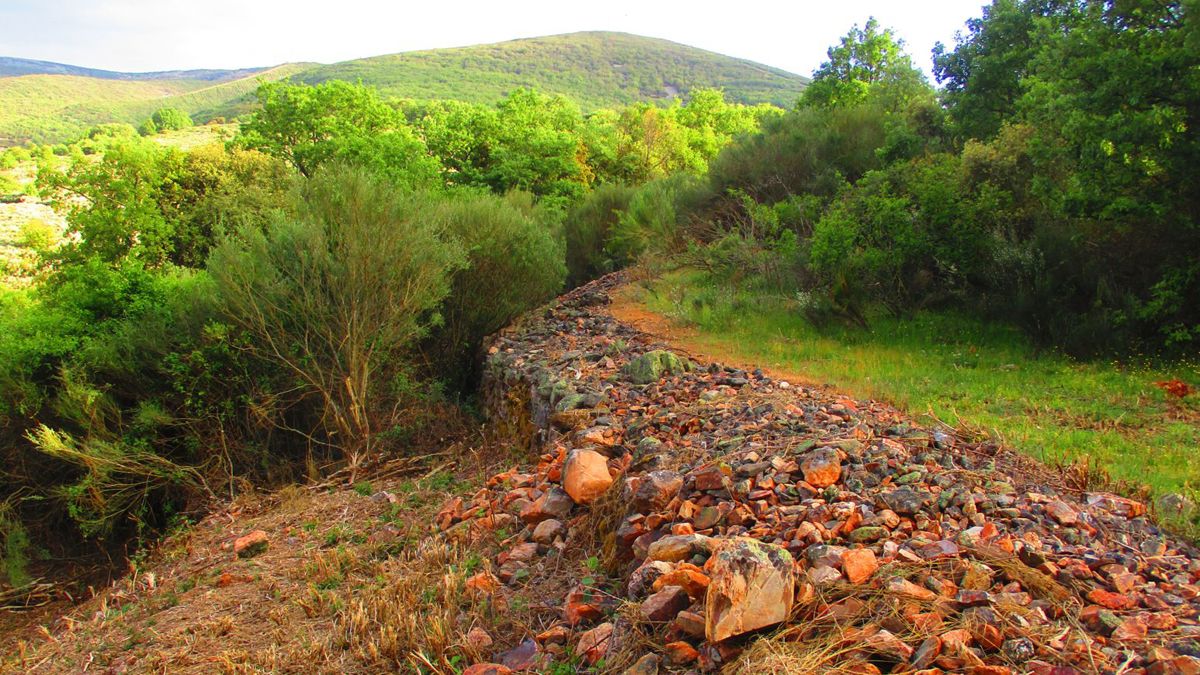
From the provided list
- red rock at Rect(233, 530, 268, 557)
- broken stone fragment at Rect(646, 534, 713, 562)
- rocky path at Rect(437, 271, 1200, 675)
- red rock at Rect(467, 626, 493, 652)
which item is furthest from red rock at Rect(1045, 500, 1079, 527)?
red rock at Rect(233, 530, 268, 557)

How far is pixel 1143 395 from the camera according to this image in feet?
23.2

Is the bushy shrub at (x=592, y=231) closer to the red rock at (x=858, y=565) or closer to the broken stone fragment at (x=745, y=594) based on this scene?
the red rock at (x=858, y=565)

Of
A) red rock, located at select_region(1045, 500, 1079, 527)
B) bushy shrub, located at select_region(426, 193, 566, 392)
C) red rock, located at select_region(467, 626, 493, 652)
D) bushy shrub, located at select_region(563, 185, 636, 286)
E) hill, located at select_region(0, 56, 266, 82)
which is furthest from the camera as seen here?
hill, located at select_region(0, 56, 266, 82)

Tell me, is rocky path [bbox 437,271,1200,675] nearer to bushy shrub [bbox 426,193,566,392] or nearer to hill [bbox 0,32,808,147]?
bushy shrub [bbox 426,193,566,392]

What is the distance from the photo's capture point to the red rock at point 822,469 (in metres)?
4.08

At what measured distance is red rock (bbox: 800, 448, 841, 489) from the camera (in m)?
4.08

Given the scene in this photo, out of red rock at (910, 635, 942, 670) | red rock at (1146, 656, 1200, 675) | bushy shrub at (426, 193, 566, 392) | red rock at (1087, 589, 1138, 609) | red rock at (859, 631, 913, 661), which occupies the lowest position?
bushy shrub at (426, 193, 566, 392)

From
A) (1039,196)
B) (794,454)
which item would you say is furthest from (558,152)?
(794,454)

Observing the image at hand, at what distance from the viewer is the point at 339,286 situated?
8758 mm

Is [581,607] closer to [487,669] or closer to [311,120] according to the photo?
[487,669]

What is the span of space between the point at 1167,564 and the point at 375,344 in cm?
806

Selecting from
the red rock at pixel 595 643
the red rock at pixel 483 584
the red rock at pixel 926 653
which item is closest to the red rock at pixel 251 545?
the red rock at pixel 483 584

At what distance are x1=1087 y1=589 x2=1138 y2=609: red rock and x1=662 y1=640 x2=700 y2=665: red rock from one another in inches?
62.3

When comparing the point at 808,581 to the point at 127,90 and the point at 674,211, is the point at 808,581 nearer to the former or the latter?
the point at 674,211
